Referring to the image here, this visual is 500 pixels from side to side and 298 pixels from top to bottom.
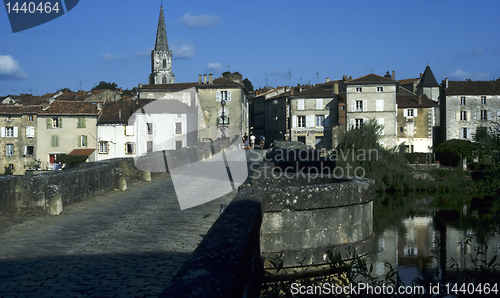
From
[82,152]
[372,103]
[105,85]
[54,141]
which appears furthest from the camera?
[105,85]

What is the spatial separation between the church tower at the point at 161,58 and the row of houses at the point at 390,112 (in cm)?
5104

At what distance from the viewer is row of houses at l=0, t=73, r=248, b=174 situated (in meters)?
54.4

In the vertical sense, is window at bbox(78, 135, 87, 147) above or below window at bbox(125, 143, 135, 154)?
above

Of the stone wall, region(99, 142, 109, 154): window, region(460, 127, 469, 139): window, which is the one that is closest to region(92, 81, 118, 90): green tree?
region(99, 142, 109, 154): window

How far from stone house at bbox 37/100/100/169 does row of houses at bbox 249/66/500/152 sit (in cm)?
1842

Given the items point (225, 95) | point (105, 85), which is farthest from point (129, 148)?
point (105, 85)

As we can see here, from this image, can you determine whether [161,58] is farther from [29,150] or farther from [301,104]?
[301,104]

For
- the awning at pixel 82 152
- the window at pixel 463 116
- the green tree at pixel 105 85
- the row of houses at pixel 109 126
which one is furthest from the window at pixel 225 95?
the green tree at pixel 105 85

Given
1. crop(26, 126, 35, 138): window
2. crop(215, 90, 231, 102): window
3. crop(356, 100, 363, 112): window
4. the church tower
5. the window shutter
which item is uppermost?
the church tower

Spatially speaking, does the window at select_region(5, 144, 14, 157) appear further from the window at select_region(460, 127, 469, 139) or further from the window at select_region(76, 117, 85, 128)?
the window at select_region(460, 127, 469, 139)

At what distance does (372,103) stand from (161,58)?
60315 millimetres

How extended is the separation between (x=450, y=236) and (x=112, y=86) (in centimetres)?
10543

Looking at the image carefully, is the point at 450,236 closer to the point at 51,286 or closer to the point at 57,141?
the point at 51,286

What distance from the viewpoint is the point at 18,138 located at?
55031 millimetres
